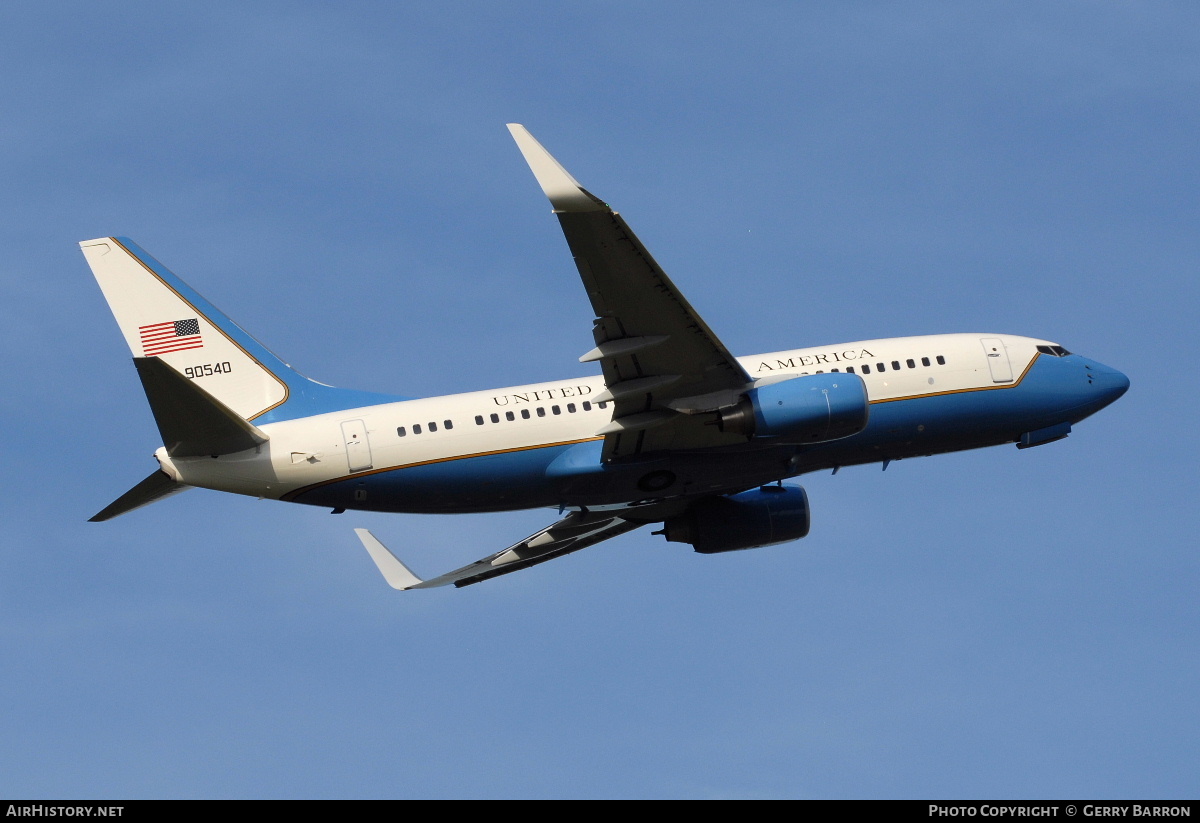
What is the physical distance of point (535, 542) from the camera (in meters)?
48.3

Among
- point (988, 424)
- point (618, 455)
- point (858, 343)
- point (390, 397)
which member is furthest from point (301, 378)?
point (988, 424)

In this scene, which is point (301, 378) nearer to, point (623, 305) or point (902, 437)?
point (623, 305)

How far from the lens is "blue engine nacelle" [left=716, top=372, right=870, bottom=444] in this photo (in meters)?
39.0

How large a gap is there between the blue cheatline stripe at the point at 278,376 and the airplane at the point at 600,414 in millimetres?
56

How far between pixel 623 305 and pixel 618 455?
5914 millimetres

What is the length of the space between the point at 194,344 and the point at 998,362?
79.3ft

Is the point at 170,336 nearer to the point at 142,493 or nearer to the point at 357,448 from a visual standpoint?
the point at 142,493

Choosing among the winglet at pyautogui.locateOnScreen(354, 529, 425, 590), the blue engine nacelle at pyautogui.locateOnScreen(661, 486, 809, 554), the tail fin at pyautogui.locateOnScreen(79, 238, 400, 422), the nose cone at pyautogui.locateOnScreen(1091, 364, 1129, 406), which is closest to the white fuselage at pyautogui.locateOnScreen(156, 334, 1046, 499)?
the tail fin at pyautogui.locateOnScreen(79, 238, 400, 422)

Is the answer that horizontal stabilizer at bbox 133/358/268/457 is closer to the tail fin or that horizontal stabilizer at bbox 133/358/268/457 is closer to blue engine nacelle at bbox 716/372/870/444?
the tail fin

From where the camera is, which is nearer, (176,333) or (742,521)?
(176,333)

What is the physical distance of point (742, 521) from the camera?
152 ft

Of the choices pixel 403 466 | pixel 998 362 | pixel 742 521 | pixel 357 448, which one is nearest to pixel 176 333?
pixel 357 448
